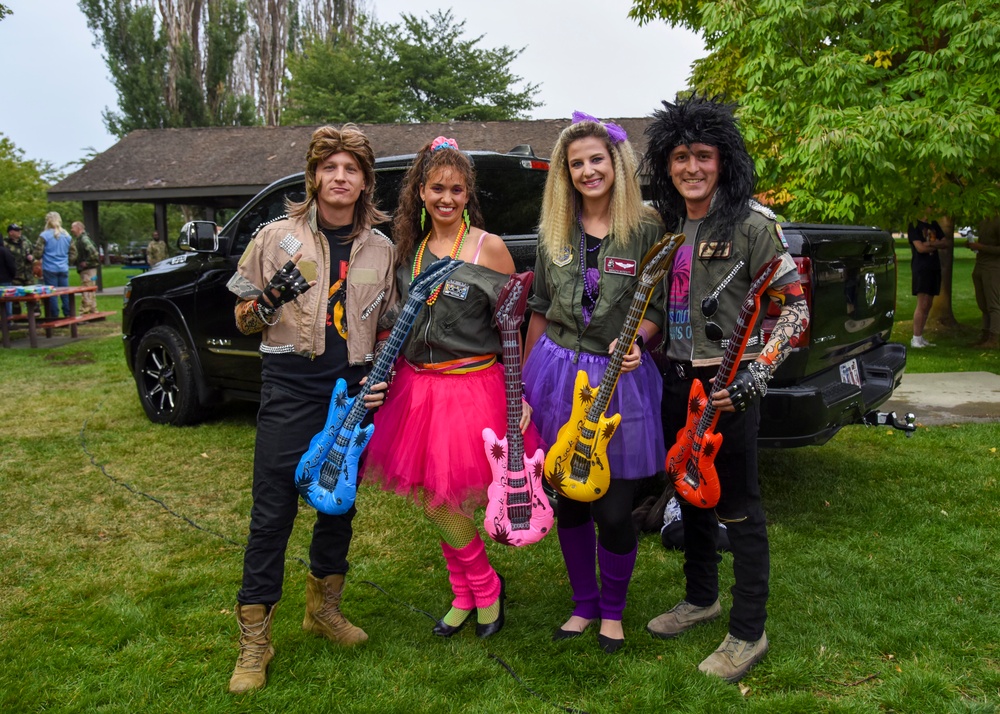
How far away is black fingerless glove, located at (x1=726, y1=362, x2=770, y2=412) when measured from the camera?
8.03 feet

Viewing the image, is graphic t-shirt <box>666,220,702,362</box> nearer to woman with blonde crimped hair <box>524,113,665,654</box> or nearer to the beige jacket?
woman with blonde crimped hair <box>524,113,665,654</box>

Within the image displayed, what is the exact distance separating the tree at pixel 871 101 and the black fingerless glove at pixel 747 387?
531 cm

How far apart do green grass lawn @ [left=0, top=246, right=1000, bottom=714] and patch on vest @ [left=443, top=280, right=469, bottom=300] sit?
138 centimetres

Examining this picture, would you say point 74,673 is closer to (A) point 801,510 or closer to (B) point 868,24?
(A) point 801,510

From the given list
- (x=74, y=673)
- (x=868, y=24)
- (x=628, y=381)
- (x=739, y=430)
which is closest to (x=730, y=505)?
(x=739, y=430)

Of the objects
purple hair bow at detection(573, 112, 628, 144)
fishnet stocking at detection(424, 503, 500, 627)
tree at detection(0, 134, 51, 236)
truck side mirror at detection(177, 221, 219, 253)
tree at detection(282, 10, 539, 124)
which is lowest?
fishnet stocking at detection(424, 503, 500, 627)

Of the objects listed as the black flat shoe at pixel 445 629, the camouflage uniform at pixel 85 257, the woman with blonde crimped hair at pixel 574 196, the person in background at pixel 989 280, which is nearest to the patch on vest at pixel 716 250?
the woman with blonde crimped hair at pixel 574 196

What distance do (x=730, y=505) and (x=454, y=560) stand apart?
3.60 ft

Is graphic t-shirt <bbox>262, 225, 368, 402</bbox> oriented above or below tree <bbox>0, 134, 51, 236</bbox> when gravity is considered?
below

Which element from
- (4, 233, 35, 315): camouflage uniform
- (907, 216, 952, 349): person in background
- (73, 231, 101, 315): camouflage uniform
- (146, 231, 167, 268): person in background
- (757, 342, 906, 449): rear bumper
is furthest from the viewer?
(146, 231, 167, 268): person in background

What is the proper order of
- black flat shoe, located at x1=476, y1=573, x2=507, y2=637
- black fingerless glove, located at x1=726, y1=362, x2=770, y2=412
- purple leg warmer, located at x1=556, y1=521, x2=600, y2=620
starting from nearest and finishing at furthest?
black fingerless glove, located at x1=726, y1=362, x2=770, y2=412 < purple leg warmer, located at x1=556, y1=521, x2=600, y2=620 < black flat shoe, located at x1=476, y1=573, x2=507, y2=637

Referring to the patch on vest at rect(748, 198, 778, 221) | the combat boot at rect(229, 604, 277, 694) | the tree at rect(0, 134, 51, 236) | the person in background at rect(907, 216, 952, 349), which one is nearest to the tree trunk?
the person in background at rect(907, 216, 952, 349)

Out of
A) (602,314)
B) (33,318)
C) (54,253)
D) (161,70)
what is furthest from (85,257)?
(161,70)

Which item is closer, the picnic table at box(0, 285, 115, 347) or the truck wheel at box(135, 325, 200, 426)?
the truck wheel at box(135, 325, 200, 426)
